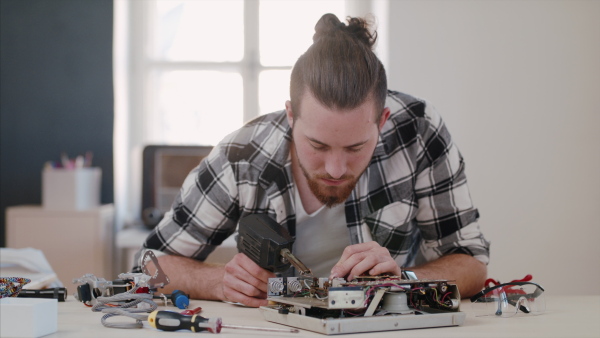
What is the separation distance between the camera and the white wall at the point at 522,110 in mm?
3549

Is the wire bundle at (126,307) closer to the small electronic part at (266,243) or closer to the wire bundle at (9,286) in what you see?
the wire bundle at (9,286)

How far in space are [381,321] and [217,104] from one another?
3.00 m

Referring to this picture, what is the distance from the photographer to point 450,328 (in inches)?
42.0

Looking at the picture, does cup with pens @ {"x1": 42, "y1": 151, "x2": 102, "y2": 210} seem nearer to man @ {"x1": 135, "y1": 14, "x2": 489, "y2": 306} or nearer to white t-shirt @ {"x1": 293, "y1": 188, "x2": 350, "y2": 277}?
man @ {"x1": 135, "y1": 14, "x2": 489, "y2": 306}

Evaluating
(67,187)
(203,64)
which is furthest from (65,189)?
(203,64)

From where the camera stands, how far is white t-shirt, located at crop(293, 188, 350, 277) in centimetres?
174

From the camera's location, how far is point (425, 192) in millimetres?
1737

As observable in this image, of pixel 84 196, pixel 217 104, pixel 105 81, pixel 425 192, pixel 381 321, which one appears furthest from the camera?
pixel 217 104

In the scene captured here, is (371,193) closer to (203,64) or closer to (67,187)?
(67,187)

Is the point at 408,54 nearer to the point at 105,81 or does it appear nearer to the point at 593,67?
the point at 593,67

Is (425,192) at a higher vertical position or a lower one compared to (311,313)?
higher

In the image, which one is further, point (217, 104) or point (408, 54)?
point (217, 104)

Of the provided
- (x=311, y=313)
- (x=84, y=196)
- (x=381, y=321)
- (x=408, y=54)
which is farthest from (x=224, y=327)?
(x=408, y=54)

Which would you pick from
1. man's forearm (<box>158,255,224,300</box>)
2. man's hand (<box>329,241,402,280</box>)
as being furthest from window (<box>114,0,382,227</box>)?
man's hand (<box>329,241,402,280</box>)
